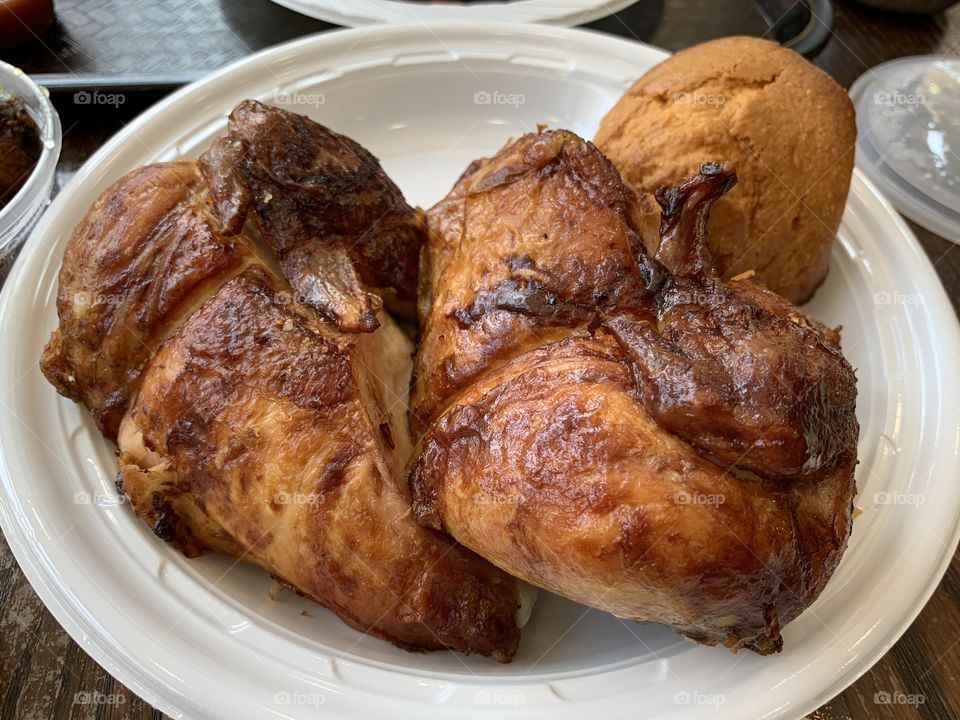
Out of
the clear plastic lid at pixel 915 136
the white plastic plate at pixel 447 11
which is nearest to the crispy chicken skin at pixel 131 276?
the white plastic plate at pixel 447 11

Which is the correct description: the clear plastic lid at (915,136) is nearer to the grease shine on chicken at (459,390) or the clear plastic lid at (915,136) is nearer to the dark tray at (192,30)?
the dark tray at (192,30)

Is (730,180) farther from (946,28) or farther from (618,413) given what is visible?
(946,28)

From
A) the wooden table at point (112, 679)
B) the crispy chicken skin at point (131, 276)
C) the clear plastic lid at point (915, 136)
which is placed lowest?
the wooden table at point (112, 679)

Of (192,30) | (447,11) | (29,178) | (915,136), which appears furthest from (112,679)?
(915,136)

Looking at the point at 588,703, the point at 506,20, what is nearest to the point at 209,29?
the point at 506,20

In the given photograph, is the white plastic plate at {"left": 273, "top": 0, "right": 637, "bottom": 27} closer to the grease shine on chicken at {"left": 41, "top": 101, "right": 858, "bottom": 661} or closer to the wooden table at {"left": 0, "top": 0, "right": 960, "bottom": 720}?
the grease shine on chicken at {"left": 41, "top": 101, "right": 858, "bottom": 661}

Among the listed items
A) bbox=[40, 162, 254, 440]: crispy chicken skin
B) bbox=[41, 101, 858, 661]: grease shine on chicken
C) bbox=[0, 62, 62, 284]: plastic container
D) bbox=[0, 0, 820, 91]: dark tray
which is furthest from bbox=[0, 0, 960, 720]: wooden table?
bbox=[0, 0, 820, 91]: dark tray
